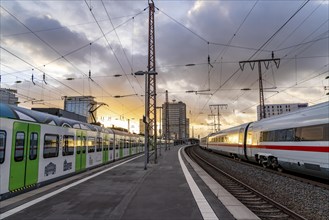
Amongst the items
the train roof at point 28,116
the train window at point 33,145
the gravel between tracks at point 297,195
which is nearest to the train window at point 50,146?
the train roof at point 28,116

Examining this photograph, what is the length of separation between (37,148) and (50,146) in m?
1.27

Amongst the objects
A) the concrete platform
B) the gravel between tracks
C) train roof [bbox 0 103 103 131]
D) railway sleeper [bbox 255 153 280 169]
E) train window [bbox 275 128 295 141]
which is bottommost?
the gravel between tracks

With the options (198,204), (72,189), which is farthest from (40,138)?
(198,204)

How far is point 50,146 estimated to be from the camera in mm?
12352

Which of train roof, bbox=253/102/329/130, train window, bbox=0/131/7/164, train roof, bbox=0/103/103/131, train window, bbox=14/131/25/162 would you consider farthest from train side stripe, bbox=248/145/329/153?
train window, bbox=0/131/7/164

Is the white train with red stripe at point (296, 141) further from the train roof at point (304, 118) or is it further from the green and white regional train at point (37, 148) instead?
the green and white regional train at point (37, 148)

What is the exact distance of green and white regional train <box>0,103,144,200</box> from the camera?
915cm

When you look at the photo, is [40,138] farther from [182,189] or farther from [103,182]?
[182,189]

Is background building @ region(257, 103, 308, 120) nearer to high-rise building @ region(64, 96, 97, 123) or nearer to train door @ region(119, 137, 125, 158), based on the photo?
train door @ region(119, 137, 125, 158)

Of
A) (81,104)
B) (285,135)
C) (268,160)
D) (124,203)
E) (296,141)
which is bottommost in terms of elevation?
(124,203)

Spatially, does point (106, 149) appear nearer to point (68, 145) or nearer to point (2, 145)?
point (68, 145)

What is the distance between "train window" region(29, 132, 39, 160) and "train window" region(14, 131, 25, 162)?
0.58m

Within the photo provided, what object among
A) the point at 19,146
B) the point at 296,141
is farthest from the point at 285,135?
the point at 19,146

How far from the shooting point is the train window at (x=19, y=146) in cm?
962
